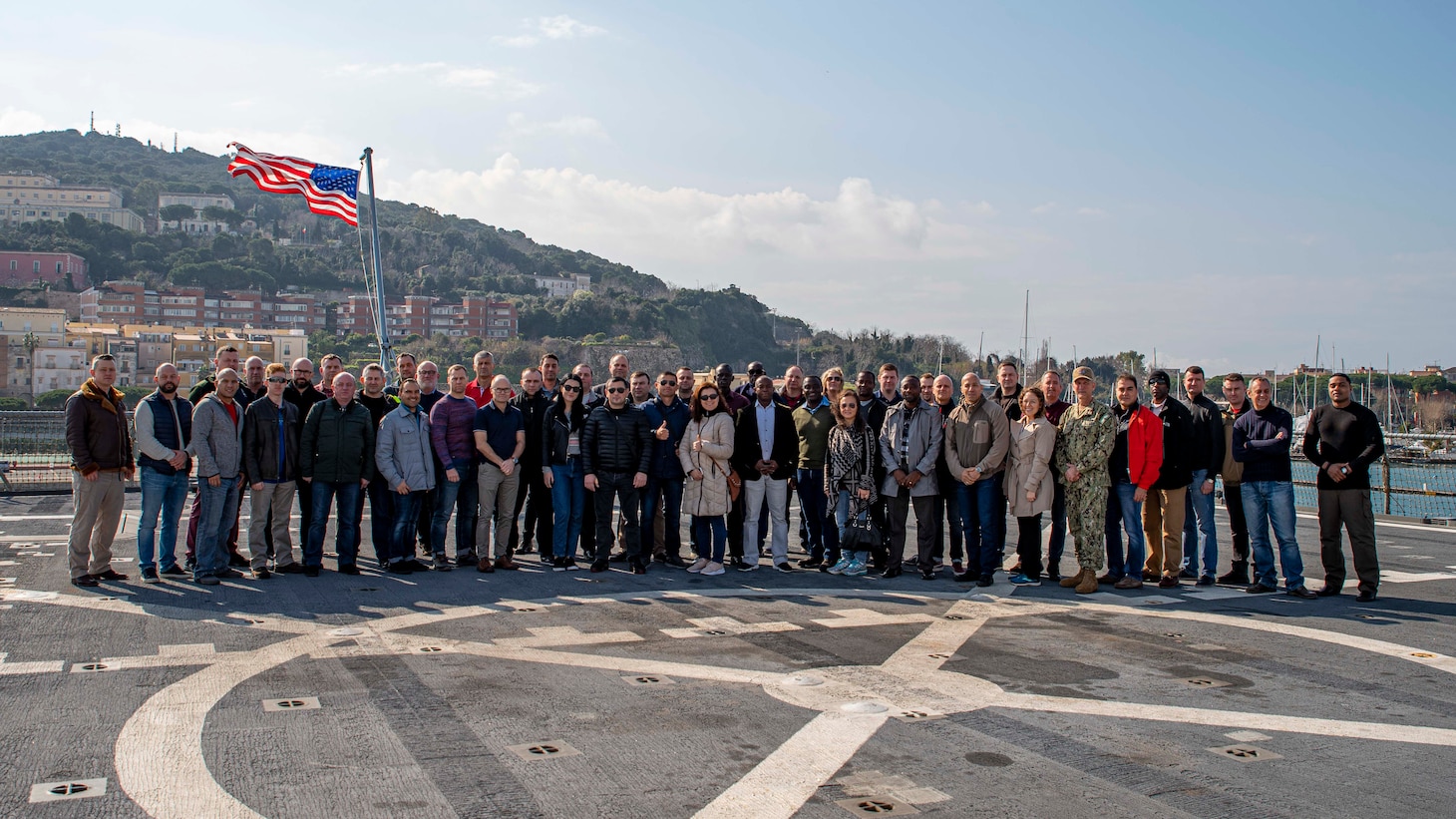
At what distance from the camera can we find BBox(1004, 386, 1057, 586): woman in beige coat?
884 centimetres

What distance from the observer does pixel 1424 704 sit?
5.42 meters

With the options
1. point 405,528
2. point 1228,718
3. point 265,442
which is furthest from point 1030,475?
point 265,442

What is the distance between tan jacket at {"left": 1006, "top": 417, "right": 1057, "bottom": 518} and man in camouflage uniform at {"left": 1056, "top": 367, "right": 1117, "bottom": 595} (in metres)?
0.19

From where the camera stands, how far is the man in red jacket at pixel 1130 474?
896cm

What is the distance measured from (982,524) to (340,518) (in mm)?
5928

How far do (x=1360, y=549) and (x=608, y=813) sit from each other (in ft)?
24.6

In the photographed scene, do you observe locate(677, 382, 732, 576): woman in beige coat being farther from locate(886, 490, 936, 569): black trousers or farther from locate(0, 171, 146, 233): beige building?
locate(0, 171, 146, 233): beige building

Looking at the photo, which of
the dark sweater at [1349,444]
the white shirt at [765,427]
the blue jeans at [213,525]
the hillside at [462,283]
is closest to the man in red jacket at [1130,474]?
the dark sweater at [1349,444]

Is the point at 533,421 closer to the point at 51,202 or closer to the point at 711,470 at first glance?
the point at 711,470

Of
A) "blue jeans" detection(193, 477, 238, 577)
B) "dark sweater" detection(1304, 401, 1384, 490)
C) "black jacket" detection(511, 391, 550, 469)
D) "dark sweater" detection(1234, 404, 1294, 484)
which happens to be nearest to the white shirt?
"black jacket" detection(511, 391, 550, 469)

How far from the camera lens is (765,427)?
9.96m

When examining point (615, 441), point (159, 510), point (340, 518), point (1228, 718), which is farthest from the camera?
point (615, 441)

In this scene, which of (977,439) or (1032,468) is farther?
(977,439)

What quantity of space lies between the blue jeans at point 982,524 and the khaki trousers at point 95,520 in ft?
24.1
